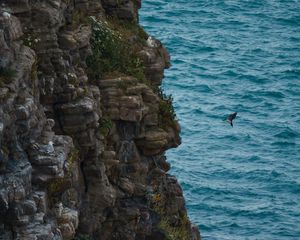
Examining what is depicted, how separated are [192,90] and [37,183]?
54413mm

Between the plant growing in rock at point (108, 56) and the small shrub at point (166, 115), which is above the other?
the plant growing in rock at point (108, 56)

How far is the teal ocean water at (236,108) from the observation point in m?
55.9

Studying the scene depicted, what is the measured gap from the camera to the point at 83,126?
24.9m

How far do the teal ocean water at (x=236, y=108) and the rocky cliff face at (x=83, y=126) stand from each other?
2244cm

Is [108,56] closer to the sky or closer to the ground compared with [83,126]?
closer to the sky

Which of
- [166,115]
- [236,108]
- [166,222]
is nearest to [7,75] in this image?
[166,115]

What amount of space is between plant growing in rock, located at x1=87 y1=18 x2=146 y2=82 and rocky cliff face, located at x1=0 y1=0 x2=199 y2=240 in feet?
0.11

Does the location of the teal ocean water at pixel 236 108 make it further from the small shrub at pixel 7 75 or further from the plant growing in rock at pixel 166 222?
the small shrub at pixel 7 75

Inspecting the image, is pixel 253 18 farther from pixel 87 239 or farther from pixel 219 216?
pixel 87 239

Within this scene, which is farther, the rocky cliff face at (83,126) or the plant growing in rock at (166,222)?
the plant growing in rock at (166,222)

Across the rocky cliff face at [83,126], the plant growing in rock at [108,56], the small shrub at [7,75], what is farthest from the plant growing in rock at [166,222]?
the small shrub at [7,75]

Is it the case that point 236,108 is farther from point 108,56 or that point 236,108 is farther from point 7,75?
point 7,75

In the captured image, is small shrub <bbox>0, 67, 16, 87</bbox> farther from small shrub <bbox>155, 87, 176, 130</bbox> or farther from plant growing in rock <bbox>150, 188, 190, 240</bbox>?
plant growing in rock <bbox>150, 188, 190, 240</bbox>

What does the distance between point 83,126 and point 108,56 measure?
4.24 m
